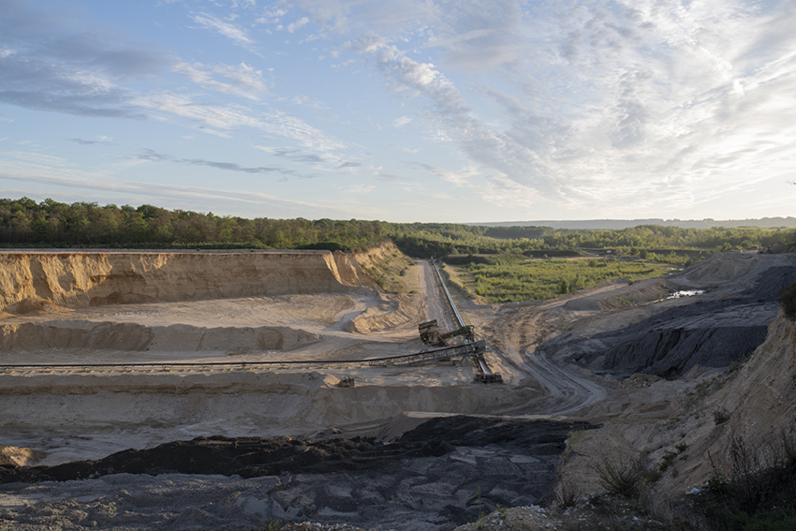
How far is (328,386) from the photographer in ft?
56.7

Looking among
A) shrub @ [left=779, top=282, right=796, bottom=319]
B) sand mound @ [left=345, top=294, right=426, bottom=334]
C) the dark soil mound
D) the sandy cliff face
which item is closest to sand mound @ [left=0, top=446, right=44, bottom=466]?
the dark soil mound

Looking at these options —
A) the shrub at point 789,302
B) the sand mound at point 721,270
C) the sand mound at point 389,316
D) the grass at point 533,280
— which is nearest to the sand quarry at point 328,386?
the sand mound at point 389,316

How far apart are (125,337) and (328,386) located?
1411 centimetres

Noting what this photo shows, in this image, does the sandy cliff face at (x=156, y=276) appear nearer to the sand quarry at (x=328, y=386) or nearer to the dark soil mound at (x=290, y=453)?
the sand quarry at (x=328, y=386)

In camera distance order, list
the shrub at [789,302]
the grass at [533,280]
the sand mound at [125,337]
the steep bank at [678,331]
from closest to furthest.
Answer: the shrub at [789,302] < the steep bank at [678,331] < the sand mound at [125,337] < the grass at [533,280]

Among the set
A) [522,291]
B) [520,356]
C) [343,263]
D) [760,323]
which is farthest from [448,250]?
[760,323]

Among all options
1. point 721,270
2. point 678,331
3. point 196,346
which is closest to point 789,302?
point 678,331

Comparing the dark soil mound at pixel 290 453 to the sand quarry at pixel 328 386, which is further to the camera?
the dark soil mound at pixel 290 453

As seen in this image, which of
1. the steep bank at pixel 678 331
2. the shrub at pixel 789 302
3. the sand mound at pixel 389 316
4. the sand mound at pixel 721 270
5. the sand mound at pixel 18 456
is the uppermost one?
the sand mound at pixel 721 270

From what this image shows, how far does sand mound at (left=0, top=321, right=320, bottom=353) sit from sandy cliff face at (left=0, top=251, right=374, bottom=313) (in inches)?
146

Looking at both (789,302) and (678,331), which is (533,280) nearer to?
(678,331)

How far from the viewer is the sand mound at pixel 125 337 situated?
73.7 ft

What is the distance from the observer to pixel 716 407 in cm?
951

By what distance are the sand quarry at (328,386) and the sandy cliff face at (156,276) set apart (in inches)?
4.4
